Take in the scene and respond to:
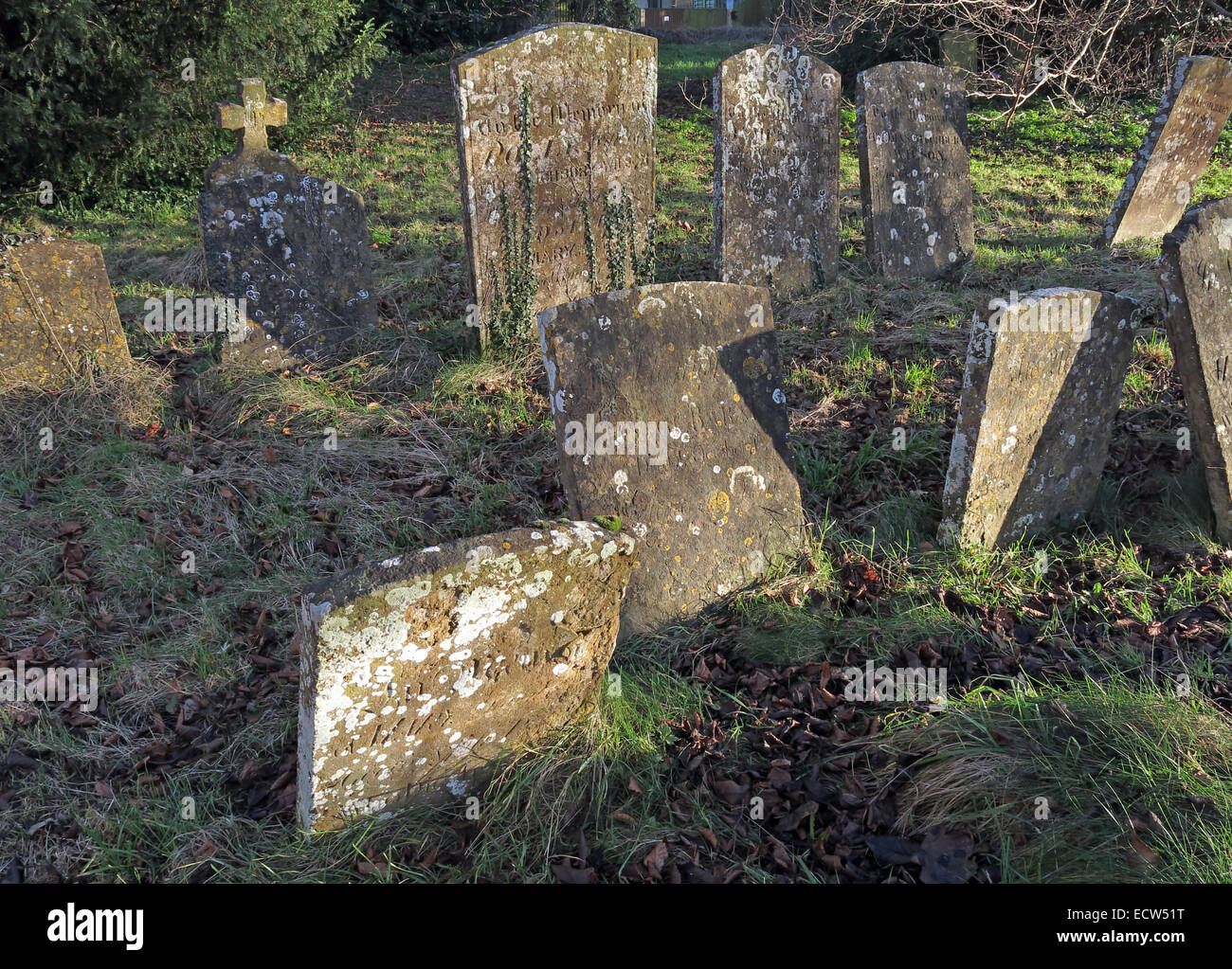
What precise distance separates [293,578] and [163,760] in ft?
3.69

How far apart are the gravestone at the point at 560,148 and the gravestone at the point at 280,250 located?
0.99 meters

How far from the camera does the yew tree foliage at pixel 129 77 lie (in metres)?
8.38

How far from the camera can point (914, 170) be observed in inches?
306

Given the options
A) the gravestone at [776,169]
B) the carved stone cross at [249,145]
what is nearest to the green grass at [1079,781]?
the gravestone at [776,169]

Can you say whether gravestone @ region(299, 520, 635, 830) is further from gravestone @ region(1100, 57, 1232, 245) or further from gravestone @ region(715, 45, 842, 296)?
gravestone @ region(1100, 57, 1232, 245)

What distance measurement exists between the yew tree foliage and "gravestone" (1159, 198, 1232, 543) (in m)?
9.13

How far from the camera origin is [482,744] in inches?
124

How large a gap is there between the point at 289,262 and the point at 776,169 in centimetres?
389

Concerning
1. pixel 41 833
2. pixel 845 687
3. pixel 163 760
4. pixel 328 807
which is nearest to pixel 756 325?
pixel 845 687

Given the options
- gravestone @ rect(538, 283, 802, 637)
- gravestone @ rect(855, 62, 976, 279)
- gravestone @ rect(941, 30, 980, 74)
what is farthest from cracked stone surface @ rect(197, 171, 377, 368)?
gravestone @ rect(941, 30, 980, 74)

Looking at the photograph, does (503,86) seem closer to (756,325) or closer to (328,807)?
(756,325)

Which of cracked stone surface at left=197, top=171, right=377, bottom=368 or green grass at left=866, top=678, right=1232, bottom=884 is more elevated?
cracked stone surface at left=197, top=171, right=377, bottom=368

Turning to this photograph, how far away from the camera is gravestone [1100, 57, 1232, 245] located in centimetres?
782

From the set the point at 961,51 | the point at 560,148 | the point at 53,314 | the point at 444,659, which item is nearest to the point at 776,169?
the point at 560,148
